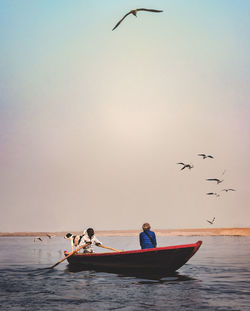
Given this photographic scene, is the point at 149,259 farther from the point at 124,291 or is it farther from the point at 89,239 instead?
the point at 89,239

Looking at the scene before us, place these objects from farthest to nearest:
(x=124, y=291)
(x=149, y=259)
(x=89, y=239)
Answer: (x=89, y=239) → (x=149, y=259) → (x=124, y=291)

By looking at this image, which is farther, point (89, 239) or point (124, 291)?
point (89, 239)

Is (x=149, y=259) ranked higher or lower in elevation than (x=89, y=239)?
lower

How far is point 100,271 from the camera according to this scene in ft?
77.1

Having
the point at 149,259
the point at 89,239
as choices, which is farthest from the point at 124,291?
the point at 89,239

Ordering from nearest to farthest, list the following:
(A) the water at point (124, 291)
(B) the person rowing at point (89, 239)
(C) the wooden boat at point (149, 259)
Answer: (A) the water at point (124, 291) < (C) the wooden boat at point (149, 259) < (B) the person rowing at point (89, 239)

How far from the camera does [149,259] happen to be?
67.6 ft

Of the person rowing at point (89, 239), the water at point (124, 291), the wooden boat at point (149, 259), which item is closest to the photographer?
the water at point (124, 291)

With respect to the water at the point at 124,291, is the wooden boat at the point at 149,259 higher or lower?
higher

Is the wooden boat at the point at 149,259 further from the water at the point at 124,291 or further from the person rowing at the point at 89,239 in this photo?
the person rowing at the point at 89,239

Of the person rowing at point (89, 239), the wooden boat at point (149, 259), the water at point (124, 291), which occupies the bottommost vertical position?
the water at point (124, 291)

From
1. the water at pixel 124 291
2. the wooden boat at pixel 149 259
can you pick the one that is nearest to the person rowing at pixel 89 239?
the wooden boat at pixel 149 259

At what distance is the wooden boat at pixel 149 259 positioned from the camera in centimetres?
2012

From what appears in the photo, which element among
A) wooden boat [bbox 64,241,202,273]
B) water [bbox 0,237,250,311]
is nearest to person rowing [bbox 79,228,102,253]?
wooden boat [bbox 64,241,202,273]
